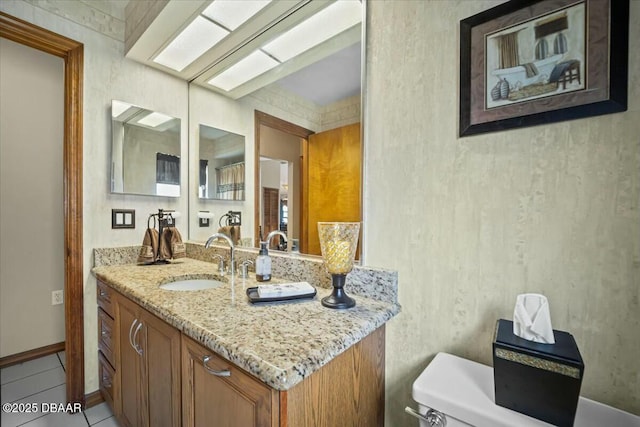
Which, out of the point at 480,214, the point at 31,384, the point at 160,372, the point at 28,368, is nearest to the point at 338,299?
the point at 480,214

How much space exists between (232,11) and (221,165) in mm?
907

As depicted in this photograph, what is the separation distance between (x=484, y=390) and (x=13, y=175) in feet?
10.7

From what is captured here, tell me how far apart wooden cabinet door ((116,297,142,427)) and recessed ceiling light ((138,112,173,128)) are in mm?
1164

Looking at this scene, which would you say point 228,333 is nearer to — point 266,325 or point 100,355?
point 266,325

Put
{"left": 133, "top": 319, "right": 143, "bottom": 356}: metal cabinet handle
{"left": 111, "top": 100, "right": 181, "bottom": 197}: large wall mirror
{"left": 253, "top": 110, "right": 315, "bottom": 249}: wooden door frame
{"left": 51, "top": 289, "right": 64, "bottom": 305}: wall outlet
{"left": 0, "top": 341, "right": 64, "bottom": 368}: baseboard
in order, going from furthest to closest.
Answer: {"left": 51, "top": 289, "right": 64, "bottom": 305}: wall outlet, {"left": 0, "top": 341, "right": 64, "bottom": 368}: baseboard, {"left": 111, "top": 100, "right": 181, "bottom": 197}: large wall mirror, {"left": 253, "top": 110, "right": 315, "bottom": 249}: wooden door frame, {"left": 133, "top": 319, "right": 143, "bottom": 356}: metal cabinet handle

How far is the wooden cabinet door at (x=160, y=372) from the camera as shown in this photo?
2.99ft

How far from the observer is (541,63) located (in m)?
0.74

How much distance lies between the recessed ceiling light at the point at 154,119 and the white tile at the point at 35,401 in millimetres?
1796

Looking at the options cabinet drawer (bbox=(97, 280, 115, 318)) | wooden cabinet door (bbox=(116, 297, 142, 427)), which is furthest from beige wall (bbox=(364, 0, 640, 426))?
cabinet drawer (bbox=(97, 280, 115, 318))

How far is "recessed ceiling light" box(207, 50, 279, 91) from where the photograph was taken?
1.58m

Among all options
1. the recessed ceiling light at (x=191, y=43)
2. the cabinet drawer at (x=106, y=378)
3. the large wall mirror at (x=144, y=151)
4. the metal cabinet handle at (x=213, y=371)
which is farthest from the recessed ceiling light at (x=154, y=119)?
the metal cabinet handle at (x=213, y=371)

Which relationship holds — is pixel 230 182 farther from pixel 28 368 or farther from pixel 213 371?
pixel 28 368

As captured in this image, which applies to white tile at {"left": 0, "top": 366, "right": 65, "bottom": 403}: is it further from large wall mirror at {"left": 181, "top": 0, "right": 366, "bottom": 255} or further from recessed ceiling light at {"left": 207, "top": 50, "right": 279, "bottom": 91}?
recessed ceiling light at {"left": 207, "top": 50, "right": 279, "bottom": 91}

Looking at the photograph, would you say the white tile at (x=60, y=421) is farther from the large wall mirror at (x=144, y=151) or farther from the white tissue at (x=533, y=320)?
the white tissue at (x=533, y=320)
